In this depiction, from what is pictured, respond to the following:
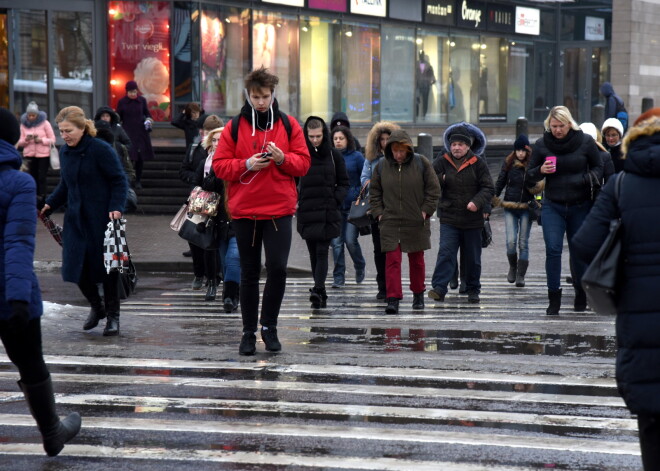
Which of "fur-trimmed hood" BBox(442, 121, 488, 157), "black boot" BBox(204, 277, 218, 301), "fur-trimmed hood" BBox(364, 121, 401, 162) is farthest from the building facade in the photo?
"fur-trimmed hood" BBox(442, 121, 488, 157)

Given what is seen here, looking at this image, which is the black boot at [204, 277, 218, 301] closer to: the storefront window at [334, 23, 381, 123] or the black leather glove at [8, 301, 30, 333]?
the black leather glove at [8, 301, 30, 333]

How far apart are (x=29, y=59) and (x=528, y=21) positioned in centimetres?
2142

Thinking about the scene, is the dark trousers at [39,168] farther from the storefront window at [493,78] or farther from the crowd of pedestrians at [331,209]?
the storefront window at [493,78]

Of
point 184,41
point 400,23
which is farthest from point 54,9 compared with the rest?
point 400,23

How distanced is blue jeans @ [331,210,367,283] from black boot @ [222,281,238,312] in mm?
2124

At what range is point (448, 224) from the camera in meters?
12.1

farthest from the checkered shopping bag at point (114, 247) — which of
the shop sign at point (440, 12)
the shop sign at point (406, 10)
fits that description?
the shop sign at point (440, 12)

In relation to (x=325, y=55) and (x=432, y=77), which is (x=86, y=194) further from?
(x=432, y=77)

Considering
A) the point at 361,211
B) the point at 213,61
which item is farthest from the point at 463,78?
the point at 361,211

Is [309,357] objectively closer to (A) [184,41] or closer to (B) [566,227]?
(B) [566,227]

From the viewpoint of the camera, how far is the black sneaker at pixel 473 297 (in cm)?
1200

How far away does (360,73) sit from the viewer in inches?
1324

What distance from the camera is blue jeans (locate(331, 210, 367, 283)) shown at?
1333 cm

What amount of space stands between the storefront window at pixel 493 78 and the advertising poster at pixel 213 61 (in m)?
13.7
